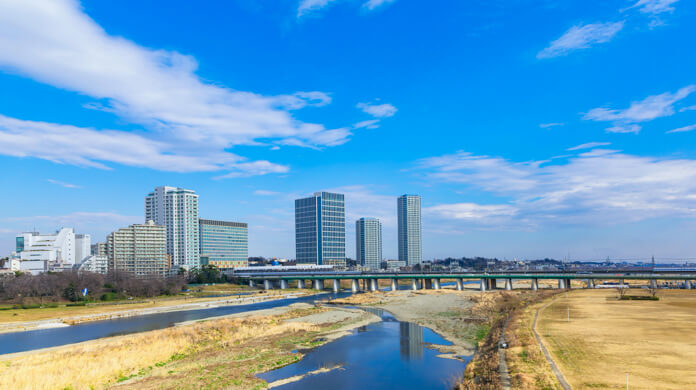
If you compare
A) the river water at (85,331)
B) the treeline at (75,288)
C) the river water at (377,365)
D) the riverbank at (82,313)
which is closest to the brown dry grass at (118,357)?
the river water at (377,365)

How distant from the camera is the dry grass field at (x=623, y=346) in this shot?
30.3 meters

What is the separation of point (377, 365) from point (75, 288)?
103m

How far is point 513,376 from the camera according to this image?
31.1 m

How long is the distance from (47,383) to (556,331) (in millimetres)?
50086

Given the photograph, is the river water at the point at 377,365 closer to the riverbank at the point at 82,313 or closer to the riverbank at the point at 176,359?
the riverbank at the point at 176,359

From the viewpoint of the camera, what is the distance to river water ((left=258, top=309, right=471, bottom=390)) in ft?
123

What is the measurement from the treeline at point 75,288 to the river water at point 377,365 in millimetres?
90875

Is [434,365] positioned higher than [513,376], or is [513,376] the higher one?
[513,376]

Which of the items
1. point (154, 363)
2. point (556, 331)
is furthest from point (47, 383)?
point (556, 331)

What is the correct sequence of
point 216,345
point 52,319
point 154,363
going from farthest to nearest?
point 52,319
point 216,345
point 154,363

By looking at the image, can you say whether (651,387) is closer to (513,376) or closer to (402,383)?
(513,376)

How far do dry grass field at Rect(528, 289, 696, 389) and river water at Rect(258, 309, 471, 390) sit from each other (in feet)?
32.4

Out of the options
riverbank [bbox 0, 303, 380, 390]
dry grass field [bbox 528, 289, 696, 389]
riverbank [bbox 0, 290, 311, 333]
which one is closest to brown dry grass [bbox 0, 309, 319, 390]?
riverbank [bbox 0, 303, 380, 390]

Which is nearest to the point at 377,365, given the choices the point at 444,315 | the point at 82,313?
the point at 444,315
